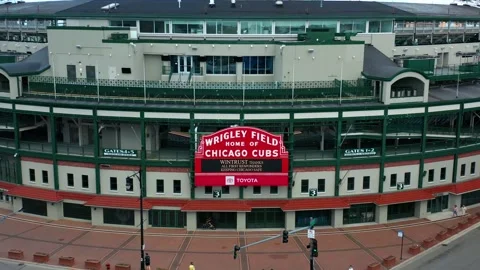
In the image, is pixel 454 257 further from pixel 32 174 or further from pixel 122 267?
pixel 32 174

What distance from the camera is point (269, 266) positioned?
1629 inches

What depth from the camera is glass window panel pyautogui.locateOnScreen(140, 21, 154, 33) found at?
6112 cm

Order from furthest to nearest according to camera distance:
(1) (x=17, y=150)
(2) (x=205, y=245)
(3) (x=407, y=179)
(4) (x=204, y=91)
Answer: (3) (x=407, y=179)
(1) (x=17, y=150)
(4) (x=204, y=91)
(2) (x=205, y=245)

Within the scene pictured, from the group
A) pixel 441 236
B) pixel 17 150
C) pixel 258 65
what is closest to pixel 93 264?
pixel 17 150

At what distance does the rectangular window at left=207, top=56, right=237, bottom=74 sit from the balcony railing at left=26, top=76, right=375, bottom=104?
9.45 ft

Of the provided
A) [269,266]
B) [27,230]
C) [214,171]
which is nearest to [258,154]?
[214,171]

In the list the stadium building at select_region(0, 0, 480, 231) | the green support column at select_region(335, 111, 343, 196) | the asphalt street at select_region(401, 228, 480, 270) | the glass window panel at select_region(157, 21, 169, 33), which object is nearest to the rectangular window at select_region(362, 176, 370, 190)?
the stadium building at select_region(0, 0, 480, 231)

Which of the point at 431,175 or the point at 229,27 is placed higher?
the point at 229,27

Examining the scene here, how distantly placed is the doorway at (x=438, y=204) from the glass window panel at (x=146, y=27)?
3548 centimetres

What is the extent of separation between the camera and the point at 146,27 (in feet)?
201

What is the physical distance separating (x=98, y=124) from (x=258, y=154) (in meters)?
15.2

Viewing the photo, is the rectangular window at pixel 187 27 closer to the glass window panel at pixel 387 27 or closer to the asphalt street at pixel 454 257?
the glass window panel at pixel 387 27

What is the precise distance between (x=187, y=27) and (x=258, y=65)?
10.6 m

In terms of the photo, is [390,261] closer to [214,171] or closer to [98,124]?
[214,171]
